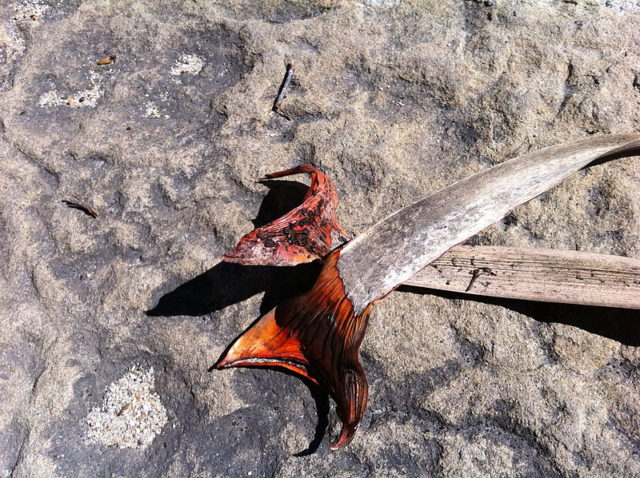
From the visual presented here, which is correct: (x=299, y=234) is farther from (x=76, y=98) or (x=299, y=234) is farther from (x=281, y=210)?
(x=76, y=98)

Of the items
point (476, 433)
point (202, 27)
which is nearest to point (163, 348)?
point (476, 433)

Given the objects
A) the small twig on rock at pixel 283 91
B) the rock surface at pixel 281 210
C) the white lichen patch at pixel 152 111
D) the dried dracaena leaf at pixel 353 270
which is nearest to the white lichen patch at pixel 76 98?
the rock surface at pixel 281 210

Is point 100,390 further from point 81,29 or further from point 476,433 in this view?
point 81,29

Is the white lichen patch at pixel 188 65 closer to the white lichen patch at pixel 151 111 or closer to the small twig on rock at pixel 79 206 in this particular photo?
the white lichen patch at pixel 151 111

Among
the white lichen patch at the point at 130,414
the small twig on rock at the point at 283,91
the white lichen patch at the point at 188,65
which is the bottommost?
the white lichen patch at the point at 130,414

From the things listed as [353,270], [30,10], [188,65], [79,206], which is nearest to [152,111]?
[188,65]

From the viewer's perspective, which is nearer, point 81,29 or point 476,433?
point 476,433
